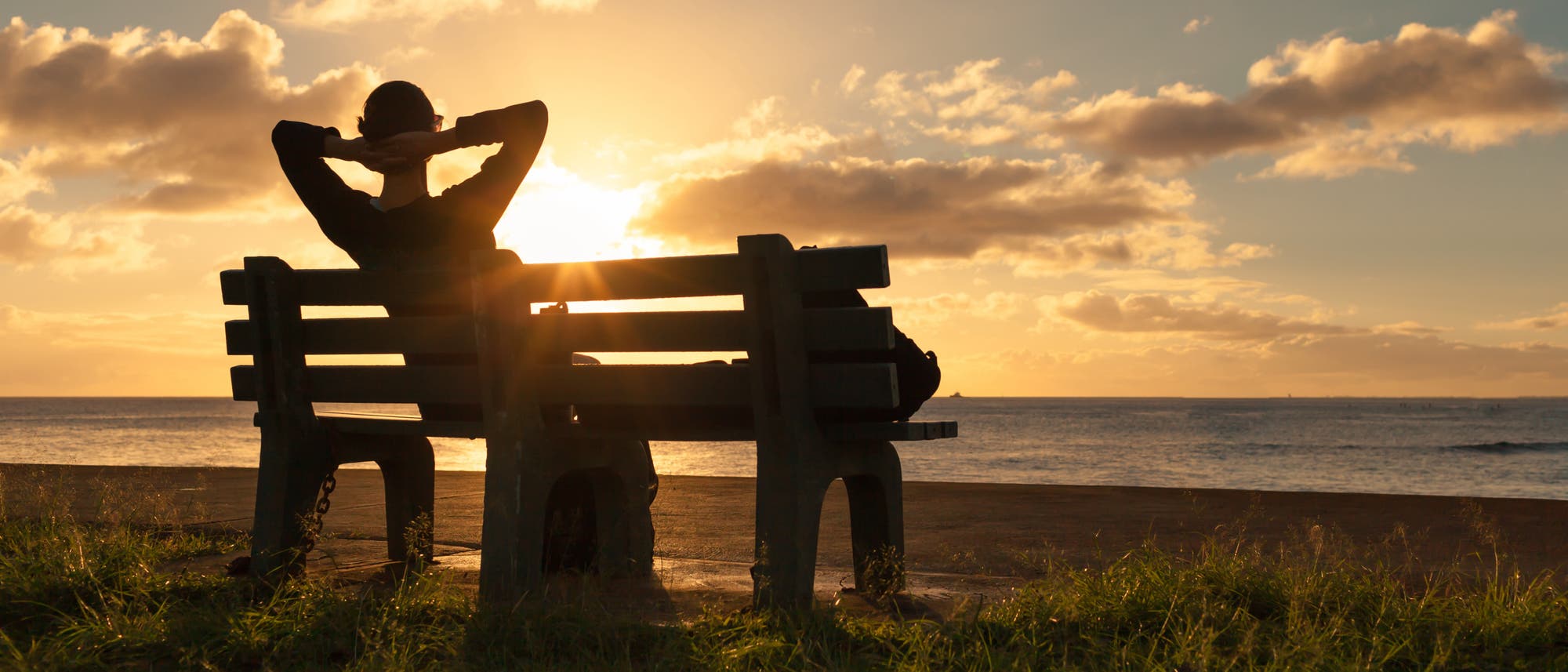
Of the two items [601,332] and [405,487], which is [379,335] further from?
[601,332]

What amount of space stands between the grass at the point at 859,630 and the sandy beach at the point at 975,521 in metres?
0.83

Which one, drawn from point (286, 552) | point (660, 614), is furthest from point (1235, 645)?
point (286, 552)

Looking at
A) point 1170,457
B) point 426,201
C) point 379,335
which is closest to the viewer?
point 379,335

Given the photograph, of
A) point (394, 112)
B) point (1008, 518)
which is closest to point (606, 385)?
point (394, 112)

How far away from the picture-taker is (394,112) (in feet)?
15.9

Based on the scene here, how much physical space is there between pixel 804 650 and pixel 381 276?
7.63 ft

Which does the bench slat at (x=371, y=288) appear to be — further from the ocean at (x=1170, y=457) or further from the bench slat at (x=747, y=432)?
the ocean at (x=1170, y=457)

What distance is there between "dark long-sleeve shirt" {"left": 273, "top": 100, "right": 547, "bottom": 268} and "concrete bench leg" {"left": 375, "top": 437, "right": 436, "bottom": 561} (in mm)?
836

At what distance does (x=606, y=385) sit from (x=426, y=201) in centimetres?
134

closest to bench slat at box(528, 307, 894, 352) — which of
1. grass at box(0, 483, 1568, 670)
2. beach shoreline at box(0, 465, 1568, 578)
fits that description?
grass at box(0, 483, 1568, 670)

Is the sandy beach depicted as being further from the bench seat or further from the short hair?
the short hair

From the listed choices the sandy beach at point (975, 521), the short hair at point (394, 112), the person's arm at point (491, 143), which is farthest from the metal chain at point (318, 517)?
the short hair at point (394, 112)

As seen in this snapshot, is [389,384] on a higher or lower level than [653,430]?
higher

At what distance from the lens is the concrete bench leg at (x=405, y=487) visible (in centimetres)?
509
